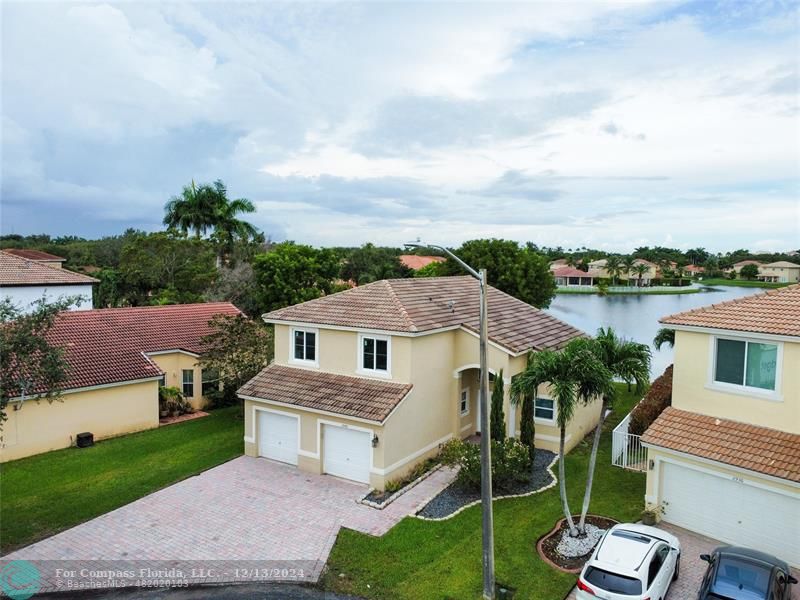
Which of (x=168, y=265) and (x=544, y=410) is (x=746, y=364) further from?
(x=168, y=265)

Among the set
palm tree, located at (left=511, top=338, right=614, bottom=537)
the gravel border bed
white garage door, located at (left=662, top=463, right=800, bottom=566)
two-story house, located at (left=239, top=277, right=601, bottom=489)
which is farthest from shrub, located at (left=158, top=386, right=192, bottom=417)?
white garage door, located at (left=662, top=463, right=800, bottom=566)

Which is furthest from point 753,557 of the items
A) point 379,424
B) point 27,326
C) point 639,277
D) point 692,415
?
point 639,277

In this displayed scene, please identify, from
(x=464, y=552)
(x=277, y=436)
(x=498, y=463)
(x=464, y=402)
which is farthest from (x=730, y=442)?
(x=277, y=436)

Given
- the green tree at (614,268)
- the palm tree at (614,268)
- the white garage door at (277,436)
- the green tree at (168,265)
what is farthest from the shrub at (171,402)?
the palm tree at (614,268)

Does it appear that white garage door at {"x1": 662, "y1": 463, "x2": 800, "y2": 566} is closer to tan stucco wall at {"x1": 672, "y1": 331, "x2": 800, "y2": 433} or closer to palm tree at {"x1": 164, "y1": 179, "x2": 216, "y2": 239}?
tan stucco wall at {"x1": 672, "y1": 331, "x2": 800, "y2": 433}

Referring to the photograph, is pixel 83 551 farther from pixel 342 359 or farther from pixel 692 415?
pixel 692 415
